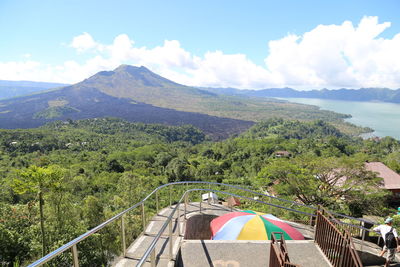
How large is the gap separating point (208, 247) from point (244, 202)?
54.4 ft

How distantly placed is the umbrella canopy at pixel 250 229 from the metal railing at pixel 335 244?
A: 750 millimetres

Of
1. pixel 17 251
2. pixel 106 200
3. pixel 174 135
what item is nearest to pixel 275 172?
pixel 17 251

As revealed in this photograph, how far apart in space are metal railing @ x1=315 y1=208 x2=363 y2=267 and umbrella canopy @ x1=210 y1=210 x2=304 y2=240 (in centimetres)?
75

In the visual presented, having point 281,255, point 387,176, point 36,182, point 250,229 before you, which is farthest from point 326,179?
point 36,182

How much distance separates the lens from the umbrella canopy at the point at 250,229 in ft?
17.1

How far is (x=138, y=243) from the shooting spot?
4.65 m

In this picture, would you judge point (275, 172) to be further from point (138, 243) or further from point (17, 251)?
point (17, 251)

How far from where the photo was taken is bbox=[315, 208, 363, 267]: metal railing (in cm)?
353

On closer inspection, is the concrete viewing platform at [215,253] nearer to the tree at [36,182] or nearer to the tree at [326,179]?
the tree at [36,182]

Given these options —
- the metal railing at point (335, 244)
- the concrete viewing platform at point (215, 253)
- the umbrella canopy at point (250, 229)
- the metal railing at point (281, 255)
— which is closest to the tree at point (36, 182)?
the concrete viewing platform at point (215, 253)

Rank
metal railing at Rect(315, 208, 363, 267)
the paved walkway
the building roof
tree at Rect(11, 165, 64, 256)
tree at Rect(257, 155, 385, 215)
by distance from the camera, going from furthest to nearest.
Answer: the building roof < tree at Rect(257, 155, 385, 215) < tree at Rect(11, 165, 64, 256) < the paved walkway < metal railing at Rect(315, 208, 363, 267)

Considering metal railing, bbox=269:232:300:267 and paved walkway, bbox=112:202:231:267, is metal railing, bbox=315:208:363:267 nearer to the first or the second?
metal railing, bbox=269:232:300:267

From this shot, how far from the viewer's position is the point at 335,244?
404 cm

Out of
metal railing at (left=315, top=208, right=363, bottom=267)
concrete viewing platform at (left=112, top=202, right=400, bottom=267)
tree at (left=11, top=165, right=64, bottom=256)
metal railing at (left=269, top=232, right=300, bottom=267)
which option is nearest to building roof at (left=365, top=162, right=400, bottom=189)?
metal railing at (left=315, top=208, right=363, bottom=267)
